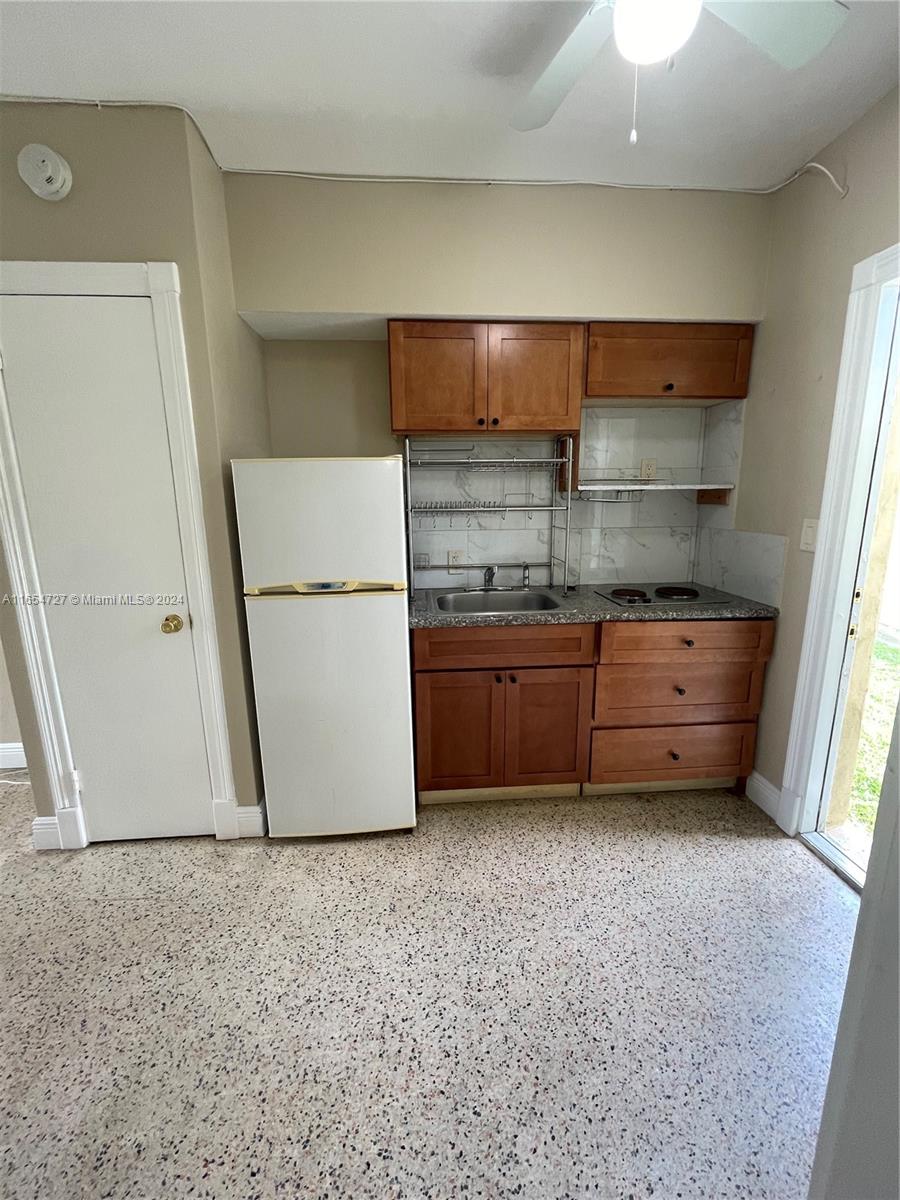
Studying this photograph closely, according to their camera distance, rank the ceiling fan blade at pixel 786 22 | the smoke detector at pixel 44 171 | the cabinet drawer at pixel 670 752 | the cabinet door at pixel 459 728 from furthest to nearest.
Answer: the cabinet drawer at pixel 670 752 < the cabinet door at pixel 459 728 < the smoke detector at pixel 44 171 < the ceiling fan blade at pixel 786 22

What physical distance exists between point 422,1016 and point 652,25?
246 centimetres

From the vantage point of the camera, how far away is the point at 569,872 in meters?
1.83

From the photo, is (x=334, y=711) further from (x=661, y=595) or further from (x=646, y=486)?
(x=646, y=486)

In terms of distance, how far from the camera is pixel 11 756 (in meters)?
2.60

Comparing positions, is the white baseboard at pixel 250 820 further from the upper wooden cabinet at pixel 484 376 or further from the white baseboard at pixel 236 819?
the upper wooden cabinet at pixel 484 376

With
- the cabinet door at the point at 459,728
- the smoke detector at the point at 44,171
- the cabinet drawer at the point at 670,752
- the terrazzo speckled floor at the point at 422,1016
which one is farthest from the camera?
the cabinet drawer at the point at 670,752

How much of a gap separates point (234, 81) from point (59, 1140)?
291cm

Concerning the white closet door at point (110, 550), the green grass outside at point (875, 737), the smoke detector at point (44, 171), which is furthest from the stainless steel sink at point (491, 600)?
the smoke detector at point (44, 171)

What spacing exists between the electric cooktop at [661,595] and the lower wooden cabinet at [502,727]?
0.44 metres

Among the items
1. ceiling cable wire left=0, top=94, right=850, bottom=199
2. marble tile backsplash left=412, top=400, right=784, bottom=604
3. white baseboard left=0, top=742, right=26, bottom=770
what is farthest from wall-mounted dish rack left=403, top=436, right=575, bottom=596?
white baseboard left=0, top=742, right=26, bottom=770

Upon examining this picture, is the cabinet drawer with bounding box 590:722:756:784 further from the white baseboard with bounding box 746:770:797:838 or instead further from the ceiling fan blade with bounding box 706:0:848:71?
the ceiling fan blade with bounding box 706:0:848:71

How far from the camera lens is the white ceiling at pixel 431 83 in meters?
1.27

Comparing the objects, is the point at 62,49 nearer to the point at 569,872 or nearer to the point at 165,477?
the point at 165,477

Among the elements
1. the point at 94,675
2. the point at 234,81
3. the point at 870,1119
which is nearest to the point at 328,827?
the point at 94,675
